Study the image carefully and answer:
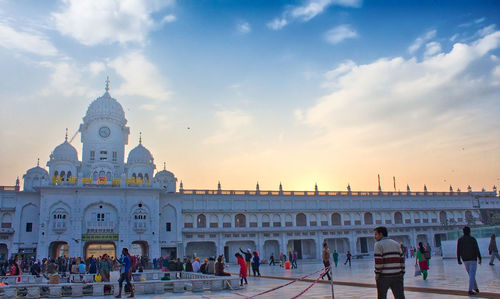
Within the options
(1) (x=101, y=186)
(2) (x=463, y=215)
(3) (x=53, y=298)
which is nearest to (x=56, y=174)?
(1) (x=101, y=186)

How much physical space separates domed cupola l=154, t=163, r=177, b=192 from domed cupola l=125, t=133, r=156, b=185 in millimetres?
1594

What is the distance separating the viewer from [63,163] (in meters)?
52.4

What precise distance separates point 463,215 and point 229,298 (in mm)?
65156

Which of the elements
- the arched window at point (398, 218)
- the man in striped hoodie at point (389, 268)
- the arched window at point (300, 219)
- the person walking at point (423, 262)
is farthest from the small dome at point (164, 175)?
the man in striped hoodie at point (389, 268)

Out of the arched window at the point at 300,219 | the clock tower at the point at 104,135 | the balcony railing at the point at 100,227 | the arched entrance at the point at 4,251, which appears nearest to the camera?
the balcony railing at the point at 100,227

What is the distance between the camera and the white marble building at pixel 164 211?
4825 centimetres

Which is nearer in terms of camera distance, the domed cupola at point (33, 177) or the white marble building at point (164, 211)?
the white marble building at point (164, 211)

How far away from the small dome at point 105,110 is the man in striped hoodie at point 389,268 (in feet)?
176

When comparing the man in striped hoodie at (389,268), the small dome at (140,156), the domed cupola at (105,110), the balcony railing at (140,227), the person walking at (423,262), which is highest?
the domed cupola at (105,110)

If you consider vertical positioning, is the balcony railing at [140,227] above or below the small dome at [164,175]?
below

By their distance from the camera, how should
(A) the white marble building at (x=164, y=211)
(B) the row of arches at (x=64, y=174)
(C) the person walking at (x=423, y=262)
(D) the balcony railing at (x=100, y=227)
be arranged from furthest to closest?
(B) the row of arches at (x=64, y=174) < (A) the white marble building at (x=164, y=211) < (D) the balcony railing at (x=100, y=227) < (C) the person walking at (x=423, y=262)

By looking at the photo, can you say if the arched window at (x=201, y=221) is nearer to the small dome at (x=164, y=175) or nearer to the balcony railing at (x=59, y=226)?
the small dome at (x=164, y=175)

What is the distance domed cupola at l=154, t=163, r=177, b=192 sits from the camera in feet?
188

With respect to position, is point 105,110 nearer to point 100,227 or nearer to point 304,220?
point 100,227
